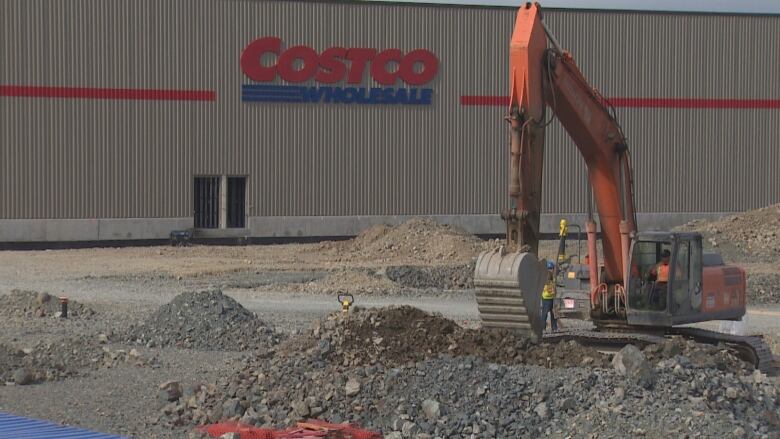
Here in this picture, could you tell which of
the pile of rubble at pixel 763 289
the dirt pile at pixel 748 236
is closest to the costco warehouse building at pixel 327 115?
the dirt pile at pixel 748 236

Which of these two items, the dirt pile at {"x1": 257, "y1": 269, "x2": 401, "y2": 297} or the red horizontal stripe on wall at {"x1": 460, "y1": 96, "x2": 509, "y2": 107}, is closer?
the dirt pile at {"x1": 257, "y1": 269, "x2": 401, "y2": 297}

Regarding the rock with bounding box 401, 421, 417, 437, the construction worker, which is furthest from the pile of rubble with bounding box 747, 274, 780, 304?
the rock with bounding box 401, 421, 417, 437

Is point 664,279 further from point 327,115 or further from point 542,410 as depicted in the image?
point 327,115

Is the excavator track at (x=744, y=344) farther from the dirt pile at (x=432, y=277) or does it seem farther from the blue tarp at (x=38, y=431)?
the dirt pile at (x=432, y=277)

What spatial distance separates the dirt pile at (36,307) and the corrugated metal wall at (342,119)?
15905 millimetres

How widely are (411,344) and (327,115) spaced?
27938 mm

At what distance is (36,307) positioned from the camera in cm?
2412

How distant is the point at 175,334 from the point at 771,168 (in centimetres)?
3357

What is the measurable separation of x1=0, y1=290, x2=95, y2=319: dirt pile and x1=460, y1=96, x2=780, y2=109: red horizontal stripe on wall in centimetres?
2342

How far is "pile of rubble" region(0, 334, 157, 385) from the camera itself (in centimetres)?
1705

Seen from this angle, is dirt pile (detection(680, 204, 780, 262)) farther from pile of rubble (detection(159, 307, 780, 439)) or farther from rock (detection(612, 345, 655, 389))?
rock (detection(612, 345, 655, 389))

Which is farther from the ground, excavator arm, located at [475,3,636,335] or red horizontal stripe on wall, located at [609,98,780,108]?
red horizontal stripe on wall, located at [609,98,780,108]

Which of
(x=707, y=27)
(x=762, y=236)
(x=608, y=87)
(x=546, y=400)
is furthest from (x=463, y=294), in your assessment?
(x=707, y=27)

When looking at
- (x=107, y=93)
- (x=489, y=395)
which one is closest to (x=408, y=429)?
(x=489, y=395)
